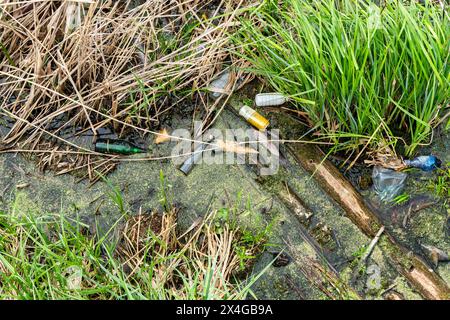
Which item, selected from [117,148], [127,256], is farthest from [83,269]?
[117,148]

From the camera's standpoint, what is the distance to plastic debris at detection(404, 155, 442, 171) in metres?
2.72

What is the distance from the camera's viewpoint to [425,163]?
2.72 meters

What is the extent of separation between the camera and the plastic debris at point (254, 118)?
2.90m

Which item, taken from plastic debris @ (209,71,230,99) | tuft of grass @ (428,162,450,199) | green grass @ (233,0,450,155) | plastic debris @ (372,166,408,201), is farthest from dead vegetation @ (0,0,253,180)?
tuft of grass @ (428,162,450,199)

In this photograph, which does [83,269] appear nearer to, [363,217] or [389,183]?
[363,217]

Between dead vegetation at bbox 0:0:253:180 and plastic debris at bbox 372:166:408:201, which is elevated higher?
dead vegetation at bbox 0:0:253:180

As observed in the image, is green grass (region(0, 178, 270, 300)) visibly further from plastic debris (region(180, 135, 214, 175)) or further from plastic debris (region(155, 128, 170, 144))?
plastic debris (region(155, 128, 170, 144))

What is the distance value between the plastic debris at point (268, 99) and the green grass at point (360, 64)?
14 cm

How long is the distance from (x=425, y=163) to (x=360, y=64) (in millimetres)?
643

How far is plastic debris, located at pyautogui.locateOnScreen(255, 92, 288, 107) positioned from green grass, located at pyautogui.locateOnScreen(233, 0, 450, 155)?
5.6 inches

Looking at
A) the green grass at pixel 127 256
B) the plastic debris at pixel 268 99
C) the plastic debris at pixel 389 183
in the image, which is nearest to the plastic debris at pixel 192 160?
the green grass at pixel 127 256

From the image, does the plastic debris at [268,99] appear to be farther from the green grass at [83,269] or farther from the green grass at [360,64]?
the green grass at [83,269]

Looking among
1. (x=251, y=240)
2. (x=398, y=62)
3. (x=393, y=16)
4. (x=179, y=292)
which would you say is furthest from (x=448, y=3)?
(x=179, y=292)
